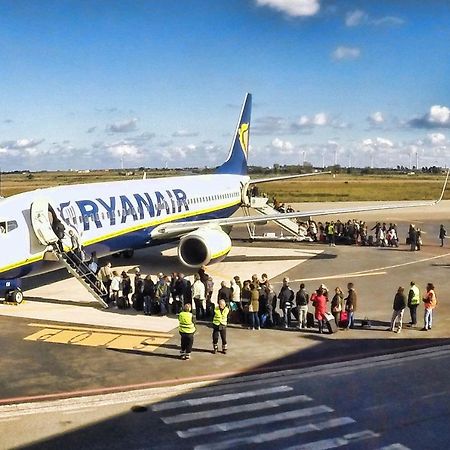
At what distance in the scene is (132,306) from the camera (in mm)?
23656

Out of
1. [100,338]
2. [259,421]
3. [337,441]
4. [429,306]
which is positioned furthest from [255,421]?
[429,306]

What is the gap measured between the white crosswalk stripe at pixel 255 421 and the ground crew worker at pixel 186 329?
4.36 metres

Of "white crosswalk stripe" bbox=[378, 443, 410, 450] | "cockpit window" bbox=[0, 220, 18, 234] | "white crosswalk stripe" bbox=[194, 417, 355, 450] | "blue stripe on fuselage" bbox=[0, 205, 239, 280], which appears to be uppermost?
"cockpit window" bbox=[0, 220, 18, 234]

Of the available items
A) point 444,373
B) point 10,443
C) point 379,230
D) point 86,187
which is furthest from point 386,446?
point 379,230

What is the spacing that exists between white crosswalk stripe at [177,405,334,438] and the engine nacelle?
50.1 feet

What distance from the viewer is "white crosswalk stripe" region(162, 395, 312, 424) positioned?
514 inches

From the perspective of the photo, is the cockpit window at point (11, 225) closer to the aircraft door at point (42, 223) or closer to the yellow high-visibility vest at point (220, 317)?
the aircraft door at point (42, 223)

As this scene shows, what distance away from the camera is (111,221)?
27656 millimetres

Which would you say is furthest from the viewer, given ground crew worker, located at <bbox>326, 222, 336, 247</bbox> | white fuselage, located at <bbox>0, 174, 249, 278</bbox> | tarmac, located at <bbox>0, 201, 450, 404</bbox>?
ground crew worker, located at <bbox>326, 222, 336, 247</bbox>

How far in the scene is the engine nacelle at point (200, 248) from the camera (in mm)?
28406

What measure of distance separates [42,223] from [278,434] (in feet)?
47.4

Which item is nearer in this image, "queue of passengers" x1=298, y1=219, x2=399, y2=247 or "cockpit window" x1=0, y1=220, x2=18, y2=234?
"cockpit window" x1=0, y1=220, x2=18, y2=234

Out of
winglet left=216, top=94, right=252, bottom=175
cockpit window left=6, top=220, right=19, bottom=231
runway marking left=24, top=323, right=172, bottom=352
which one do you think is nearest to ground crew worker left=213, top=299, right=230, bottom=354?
runway marking left=24, top=323, right=172, bottom=352

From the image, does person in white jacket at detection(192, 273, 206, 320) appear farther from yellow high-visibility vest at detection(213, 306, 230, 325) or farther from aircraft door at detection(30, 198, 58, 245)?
aircraft door at detection(30, 198, 58, 245)
